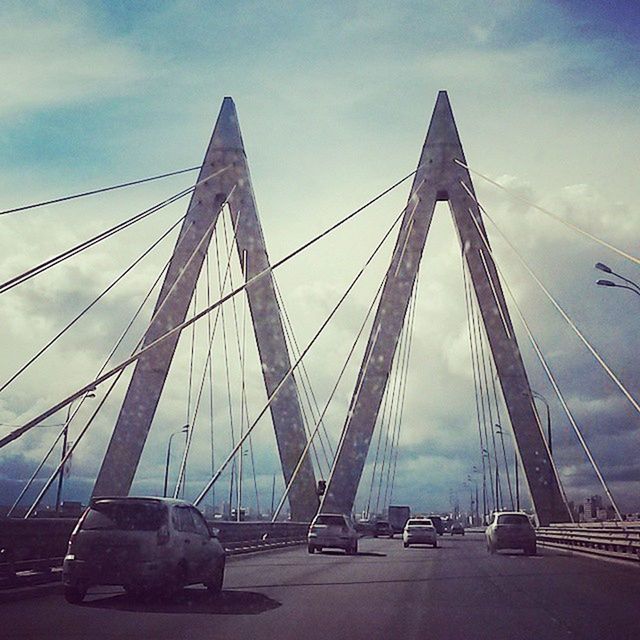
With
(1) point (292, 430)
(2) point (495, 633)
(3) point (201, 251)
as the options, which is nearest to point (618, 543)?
(1) point (292, 430)

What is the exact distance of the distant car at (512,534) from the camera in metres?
34.7

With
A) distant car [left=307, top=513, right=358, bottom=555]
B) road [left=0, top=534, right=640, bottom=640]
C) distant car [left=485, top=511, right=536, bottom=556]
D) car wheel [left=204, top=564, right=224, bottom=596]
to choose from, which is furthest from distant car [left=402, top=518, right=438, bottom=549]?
car wheel [left=204, top=564, right=224, bottom=596]

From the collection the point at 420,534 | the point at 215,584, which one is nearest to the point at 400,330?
the point at 420,534

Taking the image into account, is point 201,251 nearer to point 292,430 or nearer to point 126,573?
point 292,430

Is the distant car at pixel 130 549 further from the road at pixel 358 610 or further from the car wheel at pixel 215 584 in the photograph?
the car wheel at pixel 215 584

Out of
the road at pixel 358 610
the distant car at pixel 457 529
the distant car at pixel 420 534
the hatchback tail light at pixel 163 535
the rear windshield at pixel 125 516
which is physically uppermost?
the distant car at pixel 457 529

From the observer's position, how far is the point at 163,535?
547 inches

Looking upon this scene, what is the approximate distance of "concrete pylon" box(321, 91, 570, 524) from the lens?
131ft

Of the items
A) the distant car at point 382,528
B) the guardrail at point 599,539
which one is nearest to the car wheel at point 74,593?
the guardrail at point 599,539

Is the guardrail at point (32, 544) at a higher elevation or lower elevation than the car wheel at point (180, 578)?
higher

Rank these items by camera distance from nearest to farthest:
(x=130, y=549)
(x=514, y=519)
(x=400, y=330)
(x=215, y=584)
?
(x=130, y=549)
(x=215, y=584)
(x=514, y=519)
(x=400, y=330)

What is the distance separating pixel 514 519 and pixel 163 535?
23692 mm

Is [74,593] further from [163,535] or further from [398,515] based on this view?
[398,515]

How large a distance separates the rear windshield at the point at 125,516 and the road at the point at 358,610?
98 cm
